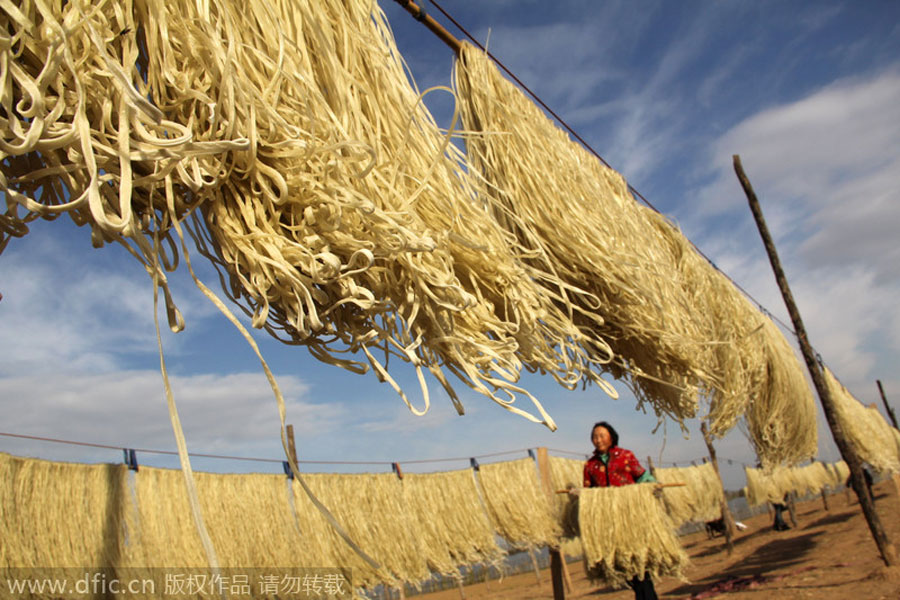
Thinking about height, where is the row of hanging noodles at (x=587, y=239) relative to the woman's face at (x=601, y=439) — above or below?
above

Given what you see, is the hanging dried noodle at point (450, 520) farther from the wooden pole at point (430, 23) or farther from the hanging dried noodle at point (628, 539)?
A: the wooden pole at point (430, 23)

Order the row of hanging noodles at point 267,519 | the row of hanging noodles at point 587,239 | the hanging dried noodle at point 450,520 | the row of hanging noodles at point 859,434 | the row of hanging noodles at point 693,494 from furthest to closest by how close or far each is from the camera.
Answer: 1. the row of hanging noodles at point 693,494
2. the row of hanging noodles at point 859,434
3. the hanging dried noodle at point 450,520
4. the row of hanging noodles at point 267,519
5. the row of hanging noodles at point 587,239

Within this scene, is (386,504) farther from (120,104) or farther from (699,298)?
(120,104)

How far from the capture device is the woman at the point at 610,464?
2.37 metres

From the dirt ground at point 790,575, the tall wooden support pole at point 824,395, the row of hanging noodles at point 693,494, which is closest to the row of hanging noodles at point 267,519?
the dirt ground at point 790,575

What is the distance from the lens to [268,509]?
3400 mm

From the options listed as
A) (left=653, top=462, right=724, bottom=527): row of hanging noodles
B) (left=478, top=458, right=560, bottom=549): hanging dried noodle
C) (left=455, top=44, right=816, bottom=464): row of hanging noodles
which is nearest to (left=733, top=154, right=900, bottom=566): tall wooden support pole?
(left=478, top=458, right=560, bottom=549): hanging dried noodle

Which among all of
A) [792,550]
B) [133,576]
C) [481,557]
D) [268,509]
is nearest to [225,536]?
[268,509]

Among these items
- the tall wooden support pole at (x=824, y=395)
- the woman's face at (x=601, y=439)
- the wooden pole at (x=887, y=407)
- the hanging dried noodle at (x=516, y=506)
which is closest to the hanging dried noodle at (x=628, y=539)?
the woman's face at (x=601, y=439)

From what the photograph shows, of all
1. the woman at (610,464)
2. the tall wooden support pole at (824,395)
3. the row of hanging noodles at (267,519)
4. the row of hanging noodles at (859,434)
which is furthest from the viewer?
the row of hanging noodles at (859,434)

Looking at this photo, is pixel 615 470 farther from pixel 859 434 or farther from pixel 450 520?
pixel 859 434

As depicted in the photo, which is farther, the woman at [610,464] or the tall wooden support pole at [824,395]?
the tall wooden support pole at [824,395]

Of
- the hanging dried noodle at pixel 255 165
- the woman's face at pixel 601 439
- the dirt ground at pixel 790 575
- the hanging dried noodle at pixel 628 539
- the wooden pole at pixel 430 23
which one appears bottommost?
the dirt ground at pixel 790 575

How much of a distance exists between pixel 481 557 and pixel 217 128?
16.7 feet
